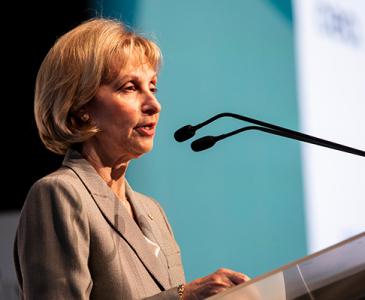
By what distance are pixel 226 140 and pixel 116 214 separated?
139 cm

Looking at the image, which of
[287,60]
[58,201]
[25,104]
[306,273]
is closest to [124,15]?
[25,104]

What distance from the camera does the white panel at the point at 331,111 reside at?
11.0 ft

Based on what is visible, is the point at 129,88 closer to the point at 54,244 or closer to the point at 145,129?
the point at 145,129

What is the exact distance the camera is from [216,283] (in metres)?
1.44

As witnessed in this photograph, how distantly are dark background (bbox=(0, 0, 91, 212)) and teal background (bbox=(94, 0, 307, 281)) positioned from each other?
0.57ft

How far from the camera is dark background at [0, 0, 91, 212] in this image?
2656mm

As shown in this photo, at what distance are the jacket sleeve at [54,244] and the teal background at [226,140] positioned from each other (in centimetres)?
109

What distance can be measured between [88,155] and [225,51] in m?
1.40

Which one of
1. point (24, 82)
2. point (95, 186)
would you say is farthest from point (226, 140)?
point (95, 186)

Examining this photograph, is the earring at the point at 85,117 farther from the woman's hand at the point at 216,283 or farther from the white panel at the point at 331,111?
the white panel at the point at 331,111

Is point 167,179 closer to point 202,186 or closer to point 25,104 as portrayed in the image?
point 202,186

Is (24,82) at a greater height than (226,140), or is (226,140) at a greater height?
(24,82)

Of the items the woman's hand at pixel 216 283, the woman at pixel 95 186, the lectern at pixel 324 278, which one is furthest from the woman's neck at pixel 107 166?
the lectern at pixel 324 278

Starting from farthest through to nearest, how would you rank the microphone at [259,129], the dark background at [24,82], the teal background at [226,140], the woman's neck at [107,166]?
1. the teal background at [226,140]
2. the dark background at [24,82]
3. the woman's neck at [107,166]
4. the microphone at [259,129]
